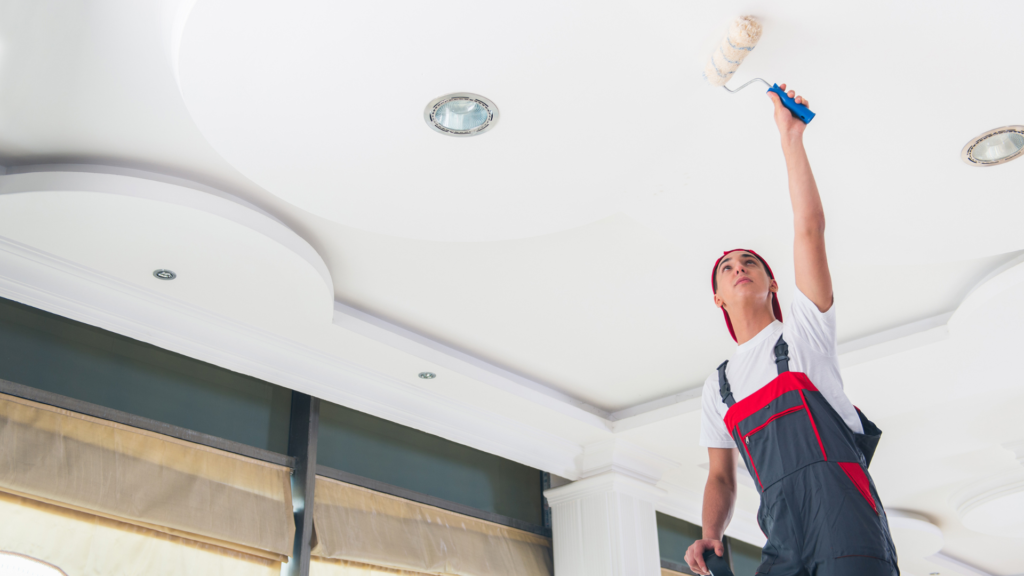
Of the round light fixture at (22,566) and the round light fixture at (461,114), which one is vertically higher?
the round light fixture at (461,114)

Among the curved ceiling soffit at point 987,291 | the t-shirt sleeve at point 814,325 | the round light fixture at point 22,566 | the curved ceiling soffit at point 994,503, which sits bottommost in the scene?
the round light fixture at point 22,566

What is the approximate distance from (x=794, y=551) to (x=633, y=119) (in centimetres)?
116

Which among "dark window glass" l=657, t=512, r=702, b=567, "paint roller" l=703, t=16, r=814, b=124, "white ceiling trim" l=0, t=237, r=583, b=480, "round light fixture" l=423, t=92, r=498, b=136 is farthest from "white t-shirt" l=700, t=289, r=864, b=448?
"dark window glass" l=657, t=512, r=702, b=567

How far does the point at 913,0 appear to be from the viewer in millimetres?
1608

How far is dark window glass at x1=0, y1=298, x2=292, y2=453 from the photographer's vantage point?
110 inches

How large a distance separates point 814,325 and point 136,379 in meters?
2.67

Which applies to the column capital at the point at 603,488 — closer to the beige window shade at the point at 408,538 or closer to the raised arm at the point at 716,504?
the beige window shade at the point at 408,538

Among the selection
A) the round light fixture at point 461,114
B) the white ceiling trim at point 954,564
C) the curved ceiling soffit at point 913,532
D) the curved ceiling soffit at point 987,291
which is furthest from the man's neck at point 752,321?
the white ceiling trim at point 954,564

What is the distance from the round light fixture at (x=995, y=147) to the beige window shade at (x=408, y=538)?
2.85 meters

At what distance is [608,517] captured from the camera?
14.0 feet

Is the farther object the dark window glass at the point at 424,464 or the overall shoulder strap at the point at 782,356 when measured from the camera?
the dark window glass at the point at 424,464

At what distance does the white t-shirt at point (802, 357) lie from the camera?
1.32 meters

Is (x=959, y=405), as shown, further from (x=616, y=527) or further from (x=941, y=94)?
(x=941, y=94)

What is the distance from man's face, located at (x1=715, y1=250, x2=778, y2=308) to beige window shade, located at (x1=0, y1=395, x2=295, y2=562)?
7.68 ft
